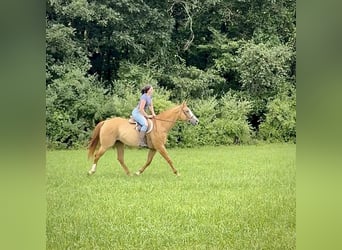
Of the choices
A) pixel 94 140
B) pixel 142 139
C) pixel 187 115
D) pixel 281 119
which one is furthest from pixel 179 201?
pixel 281 119

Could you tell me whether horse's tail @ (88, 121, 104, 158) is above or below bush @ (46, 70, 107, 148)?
below

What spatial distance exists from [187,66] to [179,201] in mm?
947

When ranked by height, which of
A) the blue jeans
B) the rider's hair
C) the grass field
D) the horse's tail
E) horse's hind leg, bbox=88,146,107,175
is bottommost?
the grass field

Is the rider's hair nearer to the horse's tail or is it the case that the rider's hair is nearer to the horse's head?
the horse's head

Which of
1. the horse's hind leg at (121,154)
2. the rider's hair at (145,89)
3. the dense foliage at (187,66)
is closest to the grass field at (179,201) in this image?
the horse's hind leg at (121,154)

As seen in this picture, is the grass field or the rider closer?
the grass field

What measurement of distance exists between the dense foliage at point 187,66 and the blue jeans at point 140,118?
5 cm

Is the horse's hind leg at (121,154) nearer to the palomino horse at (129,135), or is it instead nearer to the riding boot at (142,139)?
the palomino horse at (129,135)

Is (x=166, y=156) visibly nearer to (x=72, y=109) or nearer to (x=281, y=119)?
(x=72, y=109)

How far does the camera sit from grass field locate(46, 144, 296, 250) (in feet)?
13.8

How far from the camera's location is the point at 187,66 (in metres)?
4.41

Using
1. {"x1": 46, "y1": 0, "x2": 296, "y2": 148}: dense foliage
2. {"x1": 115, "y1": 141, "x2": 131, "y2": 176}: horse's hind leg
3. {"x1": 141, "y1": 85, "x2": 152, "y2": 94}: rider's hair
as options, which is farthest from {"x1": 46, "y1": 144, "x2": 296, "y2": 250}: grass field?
{"x1": 141, "y1": 85, "x2": 152, "y2": 94}: rider's hair

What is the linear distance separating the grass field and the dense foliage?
140 millimetres
